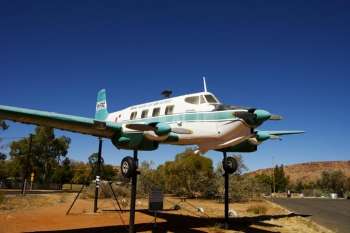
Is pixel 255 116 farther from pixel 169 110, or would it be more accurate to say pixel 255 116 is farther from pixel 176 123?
pixel 169 110

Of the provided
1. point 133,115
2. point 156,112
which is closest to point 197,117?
point 156,112

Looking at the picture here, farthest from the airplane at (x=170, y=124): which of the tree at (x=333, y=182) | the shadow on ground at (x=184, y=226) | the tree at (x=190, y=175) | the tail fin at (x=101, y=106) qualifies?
the tree at (x=333, y=182)

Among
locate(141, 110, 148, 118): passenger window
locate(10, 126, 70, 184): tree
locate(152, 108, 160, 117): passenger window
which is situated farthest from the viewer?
locate(10, 126, 70, 184): tree

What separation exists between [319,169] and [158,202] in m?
157

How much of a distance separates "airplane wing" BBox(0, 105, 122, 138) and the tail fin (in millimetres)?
6757

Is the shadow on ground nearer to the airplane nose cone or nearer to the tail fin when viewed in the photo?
the airplane nose cone

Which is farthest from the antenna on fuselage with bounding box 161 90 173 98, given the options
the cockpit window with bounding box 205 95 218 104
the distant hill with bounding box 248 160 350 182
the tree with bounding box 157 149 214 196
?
the distant hill with bounding box 248 160 350 182

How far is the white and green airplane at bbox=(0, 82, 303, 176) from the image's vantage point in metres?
13.2

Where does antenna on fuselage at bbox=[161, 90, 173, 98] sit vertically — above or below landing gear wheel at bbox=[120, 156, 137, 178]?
above

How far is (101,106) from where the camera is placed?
23.5 meters

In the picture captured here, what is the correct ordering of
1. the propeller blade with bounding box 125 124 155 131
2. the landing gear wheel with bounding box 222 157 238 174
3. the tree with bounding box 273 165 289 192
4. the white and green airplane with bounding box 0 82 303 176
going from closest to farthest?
the white and green airplane with bounding box 0 82 303 176 → the propeller blade with bounding box 125 124 155 131 → the landing gear wheel with bounding box 222 157 238 174 → the tree with bounding box 273 165 289 192

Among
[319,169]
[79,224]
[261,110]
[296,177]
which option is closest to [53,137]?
[79,224]

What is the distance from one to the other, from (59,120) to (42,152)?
2880 inches

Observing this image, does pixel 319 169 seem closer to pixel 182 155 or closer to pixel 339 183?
pixel 339 183
